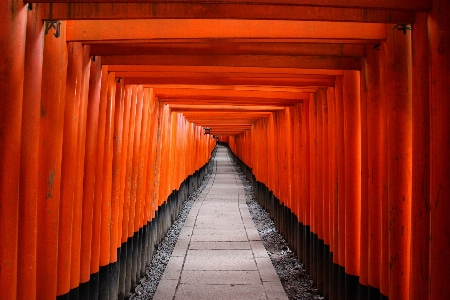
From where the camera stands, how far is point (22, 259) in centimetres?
231

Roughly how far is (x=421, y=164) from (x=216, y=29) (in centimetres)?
161

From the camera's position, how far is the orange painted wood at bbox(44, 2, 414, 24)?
2355 millimetres

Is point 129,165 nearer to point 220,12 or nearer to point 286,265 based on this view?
point 220,12

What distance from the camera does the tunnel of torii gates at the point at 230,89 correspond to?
2125 millimetres

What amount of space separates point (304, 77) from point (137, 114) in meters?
2.25

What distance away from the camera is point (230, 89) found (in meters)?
5.45

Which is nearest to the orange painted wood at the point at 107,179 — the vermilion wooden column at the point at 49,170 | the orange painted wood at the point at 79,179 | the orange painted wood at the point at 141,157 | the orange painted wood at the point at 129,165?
the orange painted wood at the point at 79,179

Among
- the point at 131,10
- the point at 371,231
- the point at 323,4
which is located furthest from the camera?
the point at 371,231

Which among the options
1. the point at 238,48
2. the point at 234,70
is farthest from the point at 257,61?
the point at 234,70

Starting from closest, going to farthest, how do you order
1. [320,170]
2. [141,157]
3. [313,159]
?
1. [320,170]
2. [313,159]
3. [141,157]

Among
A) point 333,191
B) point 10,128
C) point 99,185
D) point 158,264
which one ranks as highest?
point 10,128

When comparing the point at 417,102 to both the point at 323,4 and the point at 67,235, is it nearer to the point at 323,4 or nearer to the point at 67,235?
the point at 323,4

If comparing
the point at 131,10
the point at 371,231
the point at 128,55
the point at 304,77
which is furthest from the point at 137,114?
the point at 371,231

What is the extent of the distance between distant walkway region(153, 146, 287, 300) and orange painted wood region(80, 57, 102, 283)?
2.11m
